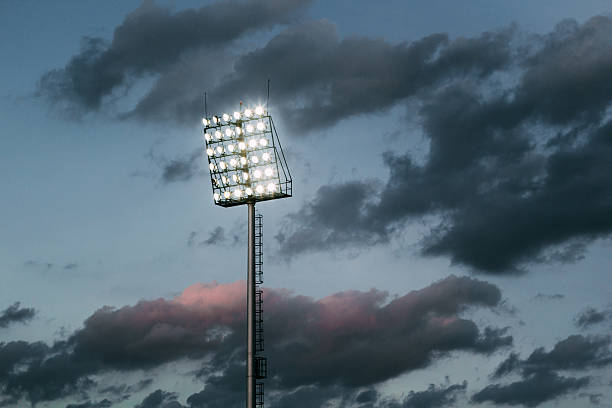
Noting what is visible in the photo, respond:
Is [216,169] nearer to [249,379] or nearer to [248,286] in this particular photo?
[248,286]

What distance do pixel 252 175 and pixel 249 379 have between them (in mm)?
14076

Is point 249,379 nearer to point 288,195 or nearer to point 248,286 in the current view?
point 248,286

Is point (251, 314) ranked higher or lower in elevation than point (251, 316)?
higher

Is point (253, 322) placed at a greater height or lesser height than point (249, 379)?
greater

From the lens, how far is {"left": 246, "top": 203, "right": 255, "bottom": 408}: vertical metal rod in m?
59.6

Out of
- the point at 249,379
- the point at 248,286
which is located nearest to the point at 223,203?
the point at 248,286

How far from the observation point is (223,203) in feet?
213

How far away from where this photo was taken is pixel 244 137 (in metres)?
65.4

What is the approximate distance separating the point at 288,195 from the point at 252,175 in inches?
124

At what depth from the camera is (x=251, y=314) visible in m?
60.9

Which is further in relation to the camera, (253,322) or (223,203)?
(223,203)


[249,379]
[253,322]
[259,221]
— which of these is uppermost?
[259,221]

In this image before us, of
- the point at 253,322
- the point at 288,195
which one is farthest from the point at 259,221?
the point at 253,322

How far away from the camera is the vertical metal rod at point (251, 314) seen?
59562 mm
